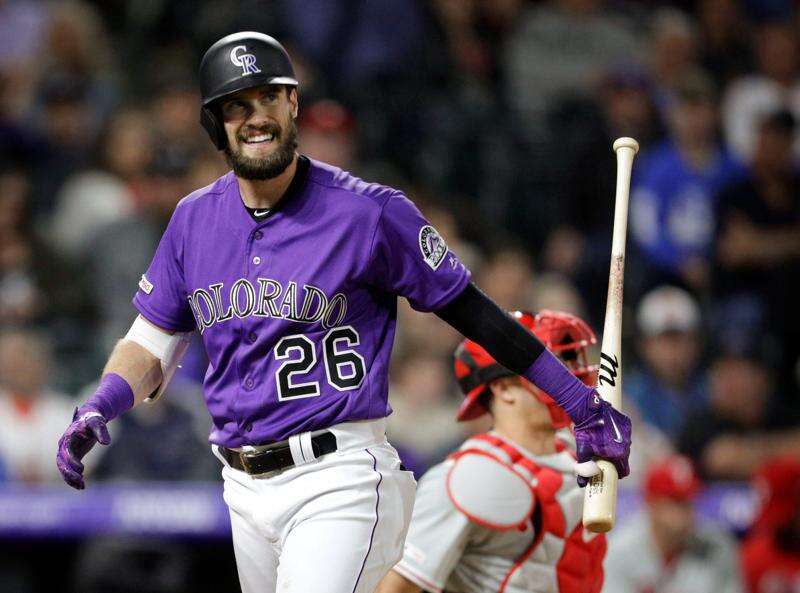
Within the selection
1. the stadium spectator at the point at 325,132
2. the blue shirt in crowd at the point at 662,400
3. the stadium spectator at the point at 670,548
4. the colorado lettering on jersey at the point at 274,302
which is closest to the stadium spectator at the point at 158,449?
the stadium spectator at the point at 325,132

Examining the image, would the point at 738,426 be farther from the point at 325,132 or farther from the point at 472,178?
the point at 325,132

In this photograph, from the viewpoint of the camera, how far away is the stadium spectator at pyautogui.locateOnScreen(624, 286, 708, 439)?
24.6 feet

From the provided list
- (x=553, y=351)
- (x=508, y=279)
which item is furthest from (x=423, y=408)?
(x=553, y=351)

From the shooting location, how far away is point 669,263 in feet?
27.5

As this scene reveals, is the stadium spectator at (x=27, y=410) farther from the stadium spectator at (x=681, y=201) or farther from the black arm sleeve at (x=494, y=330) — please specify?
the black arm sleeve at (x=494, y=330)

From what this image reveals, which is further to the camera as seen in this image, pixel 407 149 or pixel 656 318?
pixel 407 149

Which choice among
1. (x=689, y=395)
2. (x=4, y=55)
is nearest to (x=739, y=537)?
(x=689, y=395)

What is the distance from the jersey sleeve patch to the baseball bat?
0.44 m

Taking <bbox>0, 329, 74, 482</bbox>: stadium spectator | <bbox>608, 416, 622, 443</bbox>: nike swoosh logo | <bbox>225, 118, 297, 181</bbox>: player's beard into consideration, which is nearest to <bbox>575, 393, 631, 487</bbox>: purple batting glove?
<bbox>608, 416, 622, 443</bbox>: nike swoosh logo

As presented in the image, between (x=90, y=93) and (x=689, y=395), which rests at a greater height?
(x=90, y=93)

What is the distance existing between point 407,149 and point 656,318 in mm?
1950

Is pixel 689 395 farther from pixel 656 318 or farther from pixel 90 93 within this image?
pixel 90 93

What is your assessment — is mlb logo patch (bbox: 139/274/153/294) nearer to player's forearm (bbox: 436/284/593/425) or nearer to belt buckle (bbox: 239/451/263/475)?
belt buckle (bbox: 239/451/263/475)

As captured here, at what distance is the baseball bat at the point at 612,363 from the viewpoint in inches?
130
